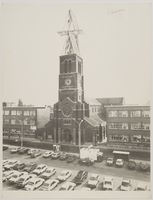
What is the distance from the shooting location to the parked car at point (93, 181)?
224 cm

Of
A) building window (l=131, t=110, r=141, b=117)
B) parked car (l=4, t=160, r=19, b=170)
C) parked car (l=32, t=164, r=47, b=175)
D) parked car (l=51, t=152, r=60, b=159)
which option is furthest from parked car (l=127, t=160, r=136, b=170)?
parked car (l=4, t=160, r=19, b=170)

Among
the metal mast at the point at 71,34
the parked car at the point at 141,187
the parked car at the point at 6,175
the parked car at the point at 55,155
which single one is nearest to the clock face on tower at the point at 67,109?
the parked car at the point at 55,155

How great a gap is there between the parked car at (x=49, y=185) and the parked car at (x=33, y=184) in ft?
0.12

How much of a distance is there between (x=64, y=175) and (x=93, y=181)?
0.25 meters

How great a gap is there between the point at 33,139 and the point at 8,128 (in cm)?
→ 25

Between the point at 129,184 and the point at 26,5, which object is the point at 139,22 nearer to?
the point at 26,5

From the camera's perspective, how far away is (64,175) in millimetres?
2289

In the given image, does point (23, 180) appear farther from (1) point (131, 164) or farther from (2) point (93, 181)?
(1) point (131, 164)

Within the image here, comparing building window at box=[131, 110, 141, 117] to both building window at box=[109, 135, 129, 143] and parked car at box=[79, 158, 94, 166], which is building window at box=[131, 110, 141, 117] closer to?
building window at box=[109, 135, 129, 143]

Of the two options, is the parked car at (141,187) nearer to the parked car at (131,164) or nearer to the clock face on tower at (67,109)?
the parked car at (131,164)

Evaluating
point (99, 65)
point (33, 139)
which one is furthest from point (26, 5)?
point (33, 139)

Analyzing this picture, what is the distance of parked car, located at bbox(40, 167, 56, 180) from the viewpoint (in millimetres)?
2293

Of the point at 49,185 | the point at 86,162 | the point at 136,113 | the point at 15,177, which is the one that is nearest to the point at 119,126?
the point at 136,113

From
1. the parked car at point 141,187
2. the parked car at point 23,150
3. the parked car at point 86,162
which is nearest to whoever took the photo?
the parked car at point 141,187
